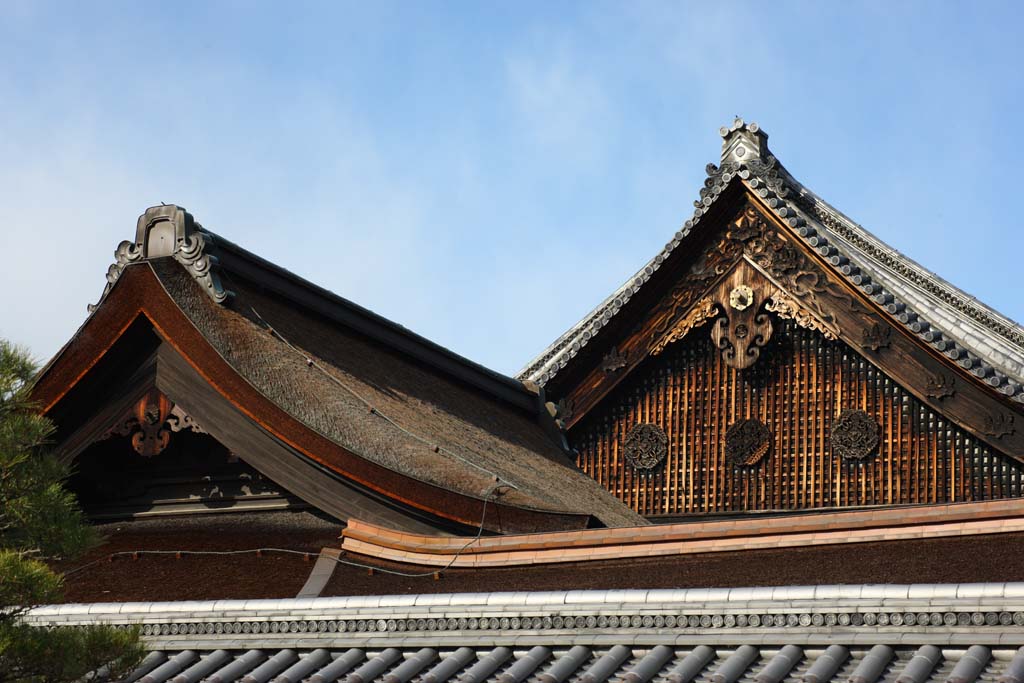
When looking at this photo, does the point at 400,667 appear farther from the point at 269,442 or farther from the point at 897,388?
the point at 897,388

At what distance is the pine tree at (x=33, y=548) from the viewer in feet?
16.3

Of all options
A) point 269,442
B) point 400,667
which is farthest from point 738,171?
point 400,667

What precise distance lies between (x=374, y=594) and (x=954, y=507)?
8.44ft

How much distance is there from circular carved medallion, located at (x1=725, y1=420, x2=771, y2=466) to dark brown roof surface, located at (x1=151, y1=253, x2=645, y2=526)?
177cm

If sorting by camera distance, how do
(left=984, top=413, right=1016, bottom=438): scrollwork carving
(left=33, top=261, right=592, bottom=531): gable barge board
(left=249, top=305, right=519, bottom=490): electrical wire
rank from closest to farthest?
1. (left=33, top=261, right=592, bottom=531): gable barge board
2. (left=249, top=305, right=519, bottom=490): electrical wire
3. (left=984, top=413, right=1016, bottom=438): scrollwork carving

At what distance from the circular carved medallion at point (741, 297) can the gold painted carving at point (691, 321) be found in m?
0.16

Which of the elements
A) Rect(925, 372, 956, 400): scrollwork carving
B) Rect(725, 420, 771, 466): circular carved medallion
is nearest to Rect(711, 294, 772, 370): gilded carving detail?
Rect(725, 420, 771, 466): circular carved medallion

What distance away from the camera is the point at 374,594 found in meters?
6.16

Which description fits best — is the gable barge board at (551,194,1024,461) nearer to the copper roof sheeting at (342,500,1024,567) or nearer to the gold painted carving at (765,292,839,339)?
the gold painted carving at (765,292,839,339)

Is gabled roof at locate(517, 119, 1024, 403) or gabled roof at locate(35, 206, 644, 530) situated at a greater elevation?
gabled roof at locate(517, 119, 1024, 403)

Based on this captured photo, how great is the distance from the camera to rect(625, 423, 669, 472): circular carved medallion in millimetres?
11547

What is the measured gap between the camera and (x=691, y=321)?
38.0 ft

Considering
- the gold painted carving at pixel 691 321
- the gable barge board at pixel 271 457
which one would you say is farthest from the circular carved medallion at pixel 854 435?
the gable barge board at pixel 271 457

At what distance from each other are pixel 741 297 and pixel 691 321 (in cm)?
48
